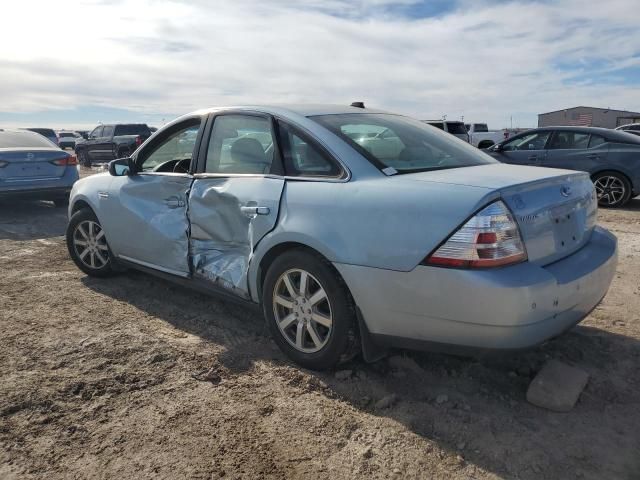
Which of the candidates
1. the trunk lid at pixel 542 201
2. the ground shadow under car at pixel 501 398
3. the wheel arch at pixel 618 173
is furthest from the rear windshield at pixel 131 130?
the trunk lid at pixel 542 201

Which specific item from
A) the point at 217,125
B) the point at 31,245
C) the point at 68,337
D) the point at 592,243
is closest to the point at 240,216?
the point at 217,125

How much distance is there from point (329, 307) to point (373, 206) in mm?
639

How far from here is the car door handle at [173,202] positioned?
153 inches

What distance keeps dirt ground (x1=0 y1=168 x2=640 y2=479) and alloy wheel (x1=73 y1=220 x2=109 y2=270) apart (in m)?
0.87

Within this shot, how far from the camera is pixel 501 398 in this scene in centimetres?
284

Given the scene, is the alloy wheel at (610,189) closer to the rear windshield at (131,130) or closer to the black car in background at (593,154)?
the black car in background at (593,154)

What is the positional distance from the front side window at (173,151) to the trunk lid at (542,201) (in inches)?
75.0

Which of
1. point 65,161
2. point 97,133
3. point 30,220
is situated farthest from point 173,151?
point 97,133

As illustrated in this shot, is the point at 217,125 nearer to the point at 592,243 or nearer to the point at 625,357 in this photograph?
the point at 592,243

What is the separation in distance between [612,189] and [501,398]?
7617 millimetres

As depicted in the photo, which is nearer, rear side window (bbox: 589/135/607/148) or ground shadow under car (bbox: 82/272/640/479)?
ground shadow under car (bbox: 82/272/640/479)

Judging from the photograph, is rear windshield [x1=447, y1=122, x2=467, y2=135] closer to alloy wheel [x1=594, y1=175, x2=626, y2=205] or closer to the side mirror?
alloy wheel [x1=594, y1=175, x2=626, y2=205]

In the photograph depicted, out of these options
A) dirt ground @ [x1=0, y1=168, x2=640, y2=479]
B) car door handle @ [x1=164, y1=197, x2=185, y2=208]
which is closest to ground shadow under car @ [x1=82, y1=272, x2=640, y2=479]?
dirt ground @ [x1=0, y1=168, x2=640, y2=479]

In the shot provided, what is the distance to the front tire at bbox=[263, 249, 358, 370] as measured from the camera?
288 centimetres
